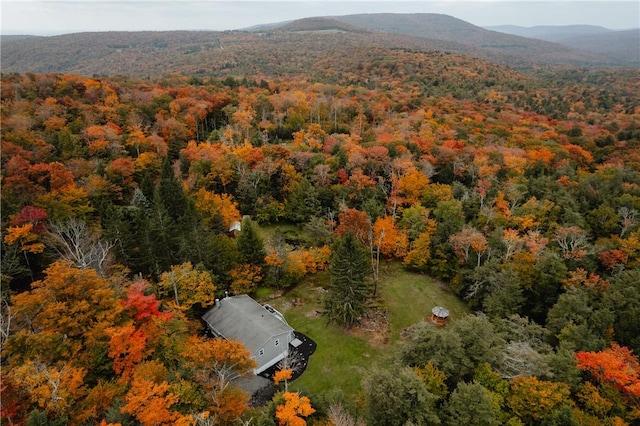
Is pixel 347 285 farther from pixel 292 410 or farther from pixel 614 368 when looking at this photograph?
pixel 614 368

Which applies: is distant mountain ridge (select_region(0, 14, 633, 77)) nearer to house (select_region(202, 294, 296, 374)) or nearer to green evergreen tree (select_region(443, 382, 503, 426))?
house (select_region(202, 294, 296, 374))

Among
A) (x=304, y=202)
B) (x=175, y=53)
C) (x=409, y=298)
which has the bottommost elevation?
(x=409, y=298)

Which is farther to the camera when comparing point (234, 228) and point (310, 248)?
point (234, 228)

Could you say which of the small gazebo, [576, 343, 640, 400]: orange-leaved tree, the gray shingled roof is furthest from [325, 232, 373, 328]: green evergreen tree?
[576, 343, 640, 400]: orange-leaved tree

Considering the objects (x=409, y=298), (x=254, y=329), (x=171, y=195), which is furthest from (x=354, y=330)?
(x=171, y=195)

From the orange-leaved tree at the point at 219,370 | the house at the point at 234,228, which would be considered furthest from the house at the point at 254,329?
the house at the point at 234,228

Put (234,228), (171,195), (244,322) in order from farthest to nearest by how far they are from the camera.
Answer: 1. (234,228)
2. (171,195)
3. (244,322)

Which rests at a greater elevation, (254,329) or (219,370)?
(219,370)
